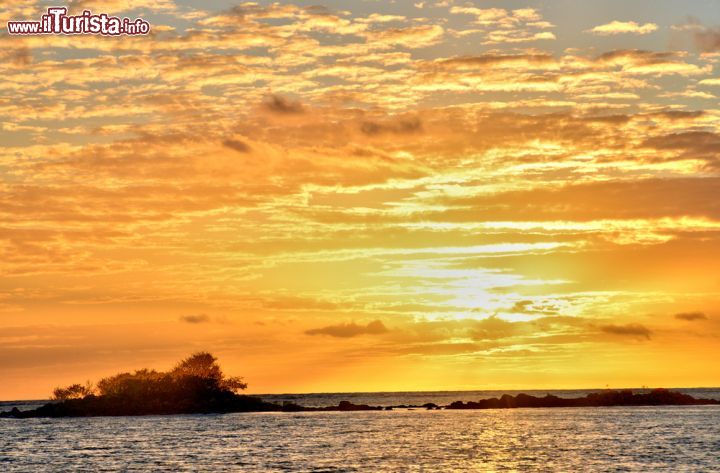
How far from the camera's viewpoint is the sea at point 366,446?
8438cm

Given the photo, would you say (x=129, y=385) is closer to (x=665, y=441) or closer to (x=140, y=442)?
(x=140, y=442)

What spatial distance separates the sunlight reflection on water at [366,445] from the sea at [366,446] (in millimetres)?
114

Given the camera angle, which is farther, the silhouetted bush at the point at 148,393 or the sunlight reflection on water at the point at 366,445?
the silhouetted bush at the point at 148,393

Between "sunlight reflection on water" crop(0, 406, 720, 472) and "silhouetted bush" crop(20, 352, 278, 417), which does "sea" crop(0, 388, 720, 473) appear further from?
"silhouetted bush" crop(20, 352, 278, 417)

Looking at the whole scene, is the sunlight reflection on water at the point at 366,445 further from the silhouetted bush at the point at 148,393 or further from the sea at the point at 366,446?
the silhouetted bush at the point at 148,393

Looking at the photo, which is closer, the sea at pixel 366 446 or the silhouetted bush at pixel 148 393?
the sea at pixel 366 446

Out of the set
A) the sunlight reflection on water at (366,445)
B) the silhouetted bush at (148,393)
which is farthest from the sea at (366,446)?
the silhouetted bush at (148,393)

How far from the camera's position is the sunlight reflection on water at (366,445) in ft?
279

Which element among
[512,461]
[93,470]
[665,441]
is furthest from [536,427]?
[93,470]

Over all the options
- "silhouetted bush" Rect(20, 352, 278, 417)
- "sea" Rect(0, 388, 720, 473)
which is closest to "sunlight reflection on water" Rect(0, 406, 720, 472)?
"sea" Rect(0, 388, 720, 473)

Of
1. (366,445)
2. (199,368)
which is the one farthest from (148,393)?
(366,445)

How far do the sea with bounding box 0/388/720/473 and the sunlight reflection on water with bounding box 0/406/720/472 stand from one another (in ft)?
0.37

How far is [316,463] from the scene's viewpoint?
86500mm

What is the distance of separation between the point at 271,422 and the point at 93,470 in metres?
77.6
